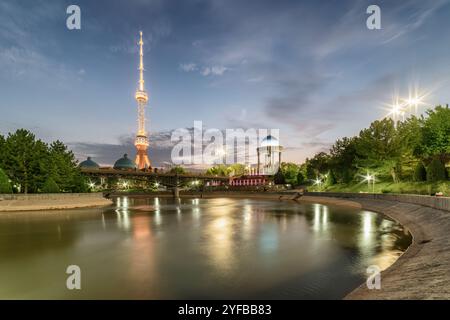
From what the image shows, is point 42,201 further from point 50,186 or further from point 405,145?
point 405,145

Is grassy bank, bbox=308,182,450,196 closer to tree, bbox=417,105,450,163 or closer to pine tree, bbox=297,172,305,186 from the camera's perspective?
tree, bbox=417,105,450,163

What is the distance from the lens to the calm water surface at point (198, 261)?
42.6 ft

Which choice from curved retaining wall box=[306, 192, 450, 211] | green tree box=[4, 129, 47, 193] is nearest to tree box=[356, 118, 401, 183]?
curved retaining wall box=[306, 192, 450, 211]

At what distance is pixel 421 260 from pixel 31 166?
71.7 meters

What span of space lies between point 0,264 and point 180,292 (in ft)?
45.8

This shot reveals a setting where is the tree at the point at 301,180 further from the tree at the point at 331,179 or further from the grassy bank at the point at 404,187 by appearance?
the grassy bank at the point at 404,187

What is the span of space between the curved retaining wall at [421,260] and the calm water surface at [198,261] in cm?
139

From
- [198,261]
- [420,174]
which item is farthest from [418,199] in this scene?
[198,261]

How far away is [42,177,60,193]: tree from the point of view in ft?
201

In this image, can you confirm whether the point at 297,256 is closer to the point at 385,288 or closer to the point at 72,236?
the point at 385,288

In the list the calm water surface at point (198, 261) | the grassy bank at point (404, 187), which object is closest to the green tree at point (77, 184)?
the calm water surface at point (198, 261)

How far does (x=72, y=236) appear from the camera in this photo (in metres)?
29.0

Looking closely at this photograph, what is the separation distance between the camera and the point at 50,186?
61.2m
